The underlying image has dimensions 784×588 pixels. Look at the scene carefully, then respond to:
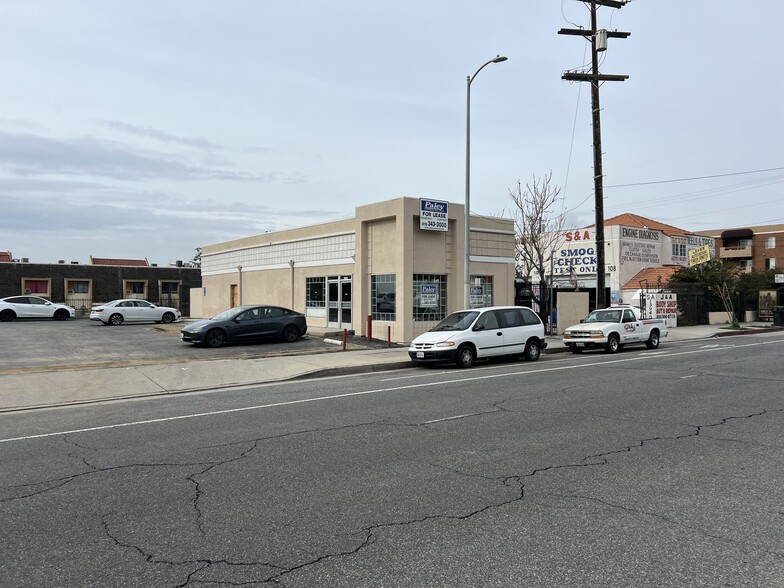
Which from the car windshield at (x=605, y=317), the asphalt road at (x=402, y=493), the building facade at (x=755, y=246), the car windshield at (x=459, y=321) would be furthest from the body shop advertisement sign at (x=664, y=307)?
the building facade at (x=755, y=246)

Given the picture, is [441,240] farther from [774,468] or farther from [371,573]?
[371,573]

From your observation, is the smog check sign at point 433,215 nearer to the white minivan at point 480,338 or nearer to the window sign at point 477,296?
the window sign at point 477,296

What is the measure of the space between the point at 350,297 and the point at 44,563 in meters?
19.5

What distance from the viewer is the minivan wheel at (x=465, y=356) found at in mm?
15805

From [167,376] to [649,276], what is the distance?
34146 mm

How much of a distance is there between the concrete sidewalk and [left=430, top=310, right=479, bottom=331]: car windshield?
1369 millimetres

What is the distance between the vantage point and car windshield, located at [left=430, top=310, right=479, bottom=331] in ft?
53.3

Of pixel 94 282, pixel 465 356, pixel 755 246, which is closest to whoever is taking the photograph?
pixel 465 356

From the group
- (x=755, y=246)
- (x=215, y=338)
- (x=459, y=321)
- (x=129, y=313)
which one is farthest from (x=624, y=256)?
(x=755, y=246)

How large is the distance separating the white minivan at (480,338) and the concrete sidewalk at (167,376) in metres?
1.19

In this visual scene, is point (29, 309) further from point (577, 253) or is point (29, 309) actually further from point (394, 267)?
point (577, 253)

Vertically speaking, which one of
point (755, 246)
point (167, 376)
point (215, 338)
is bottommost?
point (167, 376)

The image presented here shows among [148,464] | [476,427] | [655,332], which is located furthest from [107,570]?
[655,332]

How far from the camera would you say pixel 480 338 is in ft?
53.1
